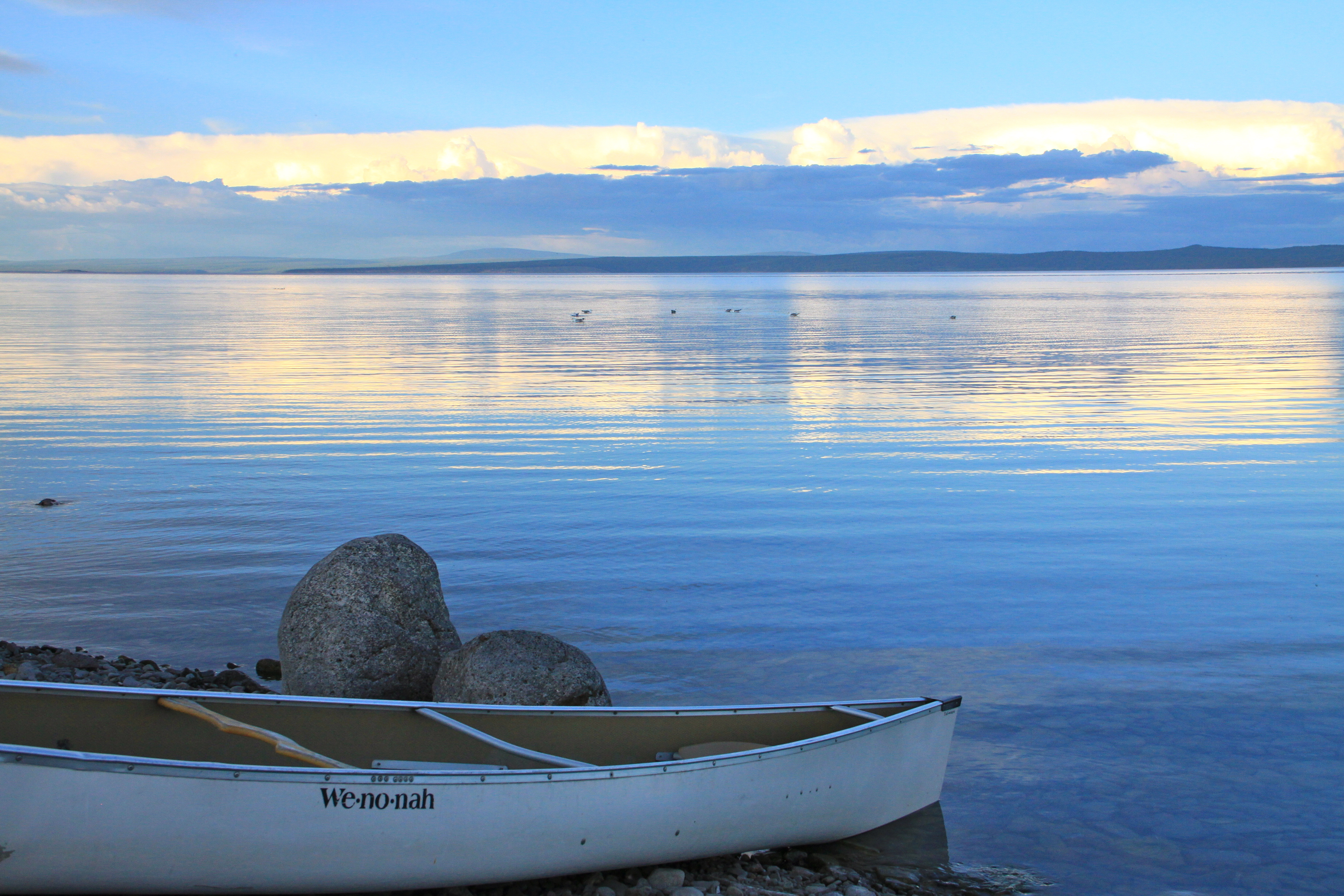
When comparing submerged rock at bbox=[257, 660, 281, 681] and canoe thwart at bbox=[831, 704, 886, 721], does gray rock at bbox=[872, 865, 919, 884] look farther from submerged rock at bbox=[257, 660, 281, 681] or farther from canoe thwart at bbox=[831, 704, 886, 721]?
submerged rock at bbox=[257, 660, 281, 681]

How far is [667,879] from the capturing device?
235 inches

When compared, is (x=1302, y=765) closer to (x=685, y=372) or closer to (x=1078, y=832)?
(x=1078, y=832)

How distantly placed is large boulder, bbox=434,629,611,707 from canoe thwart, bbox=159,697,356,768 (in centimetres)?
94

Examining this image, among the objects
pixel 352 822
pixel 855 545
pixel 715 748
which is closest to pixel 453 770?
pixel 352 822

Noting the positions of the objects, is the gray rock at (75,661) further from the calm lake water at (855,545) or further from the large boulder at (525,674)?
the large boulder at (525,674)

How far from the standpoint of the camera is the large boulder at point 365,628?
7.94 m

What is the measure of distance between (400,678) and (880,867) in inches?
140

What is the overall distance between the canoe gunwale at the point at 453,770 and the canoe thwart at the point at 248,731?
0.09 m

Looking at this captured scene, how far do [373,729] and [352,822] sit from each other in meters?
1.29

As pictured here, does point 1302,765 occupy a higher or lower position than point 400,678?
lower

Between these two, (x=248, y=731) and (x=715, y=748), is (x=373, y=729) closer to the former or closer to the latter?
(x=248, y=731)

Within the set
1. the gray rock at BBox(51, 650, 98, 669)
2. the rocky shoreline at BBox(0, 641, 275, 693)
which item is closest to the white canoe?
the rocky shoreline at BBox(0, 641, 275, 693)

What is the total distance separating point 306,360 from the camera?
37219 mm

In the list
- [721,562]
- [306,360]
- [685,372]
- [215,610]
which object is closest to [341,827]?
[215,610]
